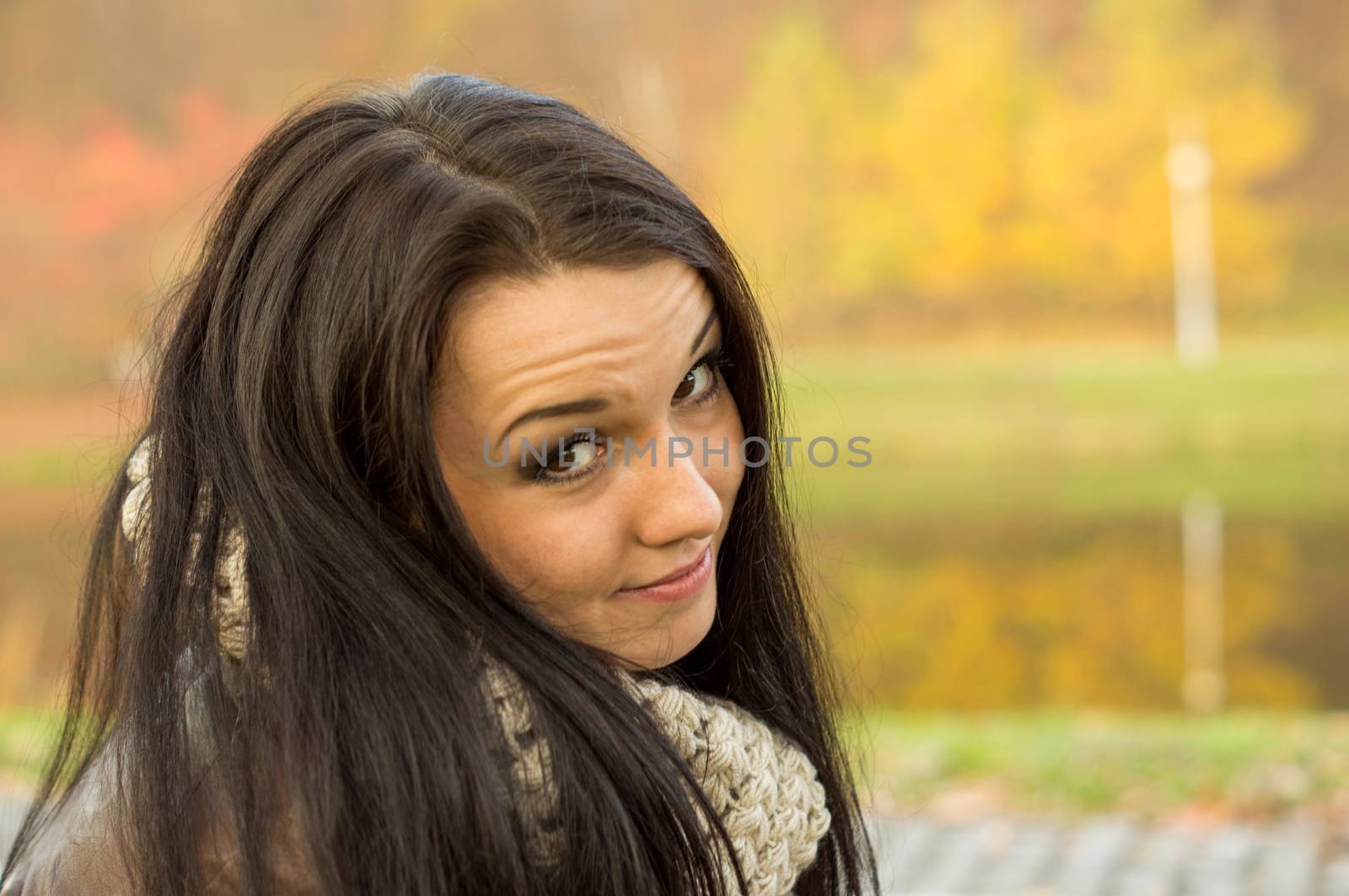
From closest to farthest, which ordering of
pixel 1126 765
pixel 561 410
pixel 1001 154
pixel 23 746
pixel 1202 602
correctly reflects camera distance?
pixel 561 410, pixel 1126 765, pixel 23 746, pixel 1202 602, pixel 1001 154

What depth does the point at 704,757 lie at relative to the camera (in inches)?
51.5

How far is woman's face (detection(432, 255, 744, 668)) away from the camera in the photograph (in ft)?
3.93

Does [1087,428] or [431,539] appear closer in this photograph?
[431,539]

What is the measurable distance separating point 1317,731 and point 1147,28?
17.5 feet

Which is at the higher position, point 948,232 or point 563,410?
point 948,232

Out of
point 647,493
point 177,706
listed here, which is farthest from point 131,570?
point 647,493

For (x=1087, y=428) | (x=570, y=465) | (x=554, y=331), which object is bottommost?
(x=570, y=465)

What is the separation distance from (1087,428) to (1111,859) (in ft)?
17.6

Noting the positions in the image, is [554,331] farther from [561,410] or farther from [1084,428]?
[1084,428]

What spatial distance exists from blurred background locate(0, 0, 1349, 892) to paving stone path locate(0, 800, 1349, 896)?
3.87 m

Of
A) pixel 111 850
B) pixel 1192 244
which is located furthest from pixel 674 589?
pixel 1192 244

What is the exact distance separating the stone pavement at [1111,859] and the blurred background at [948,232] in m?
3.87

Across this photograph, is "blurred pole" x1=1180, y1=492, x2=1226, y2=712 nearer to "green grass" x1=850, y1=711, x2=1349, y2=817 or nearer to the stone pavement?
"green grass" x1=850, y1=711, x2=1349, y2=817

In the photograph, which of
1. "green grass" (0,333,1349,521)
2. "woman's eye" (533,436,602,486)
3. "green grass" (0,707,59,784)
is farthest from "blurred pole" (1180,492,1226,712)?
"woman's eye" (533,436,602,486)
